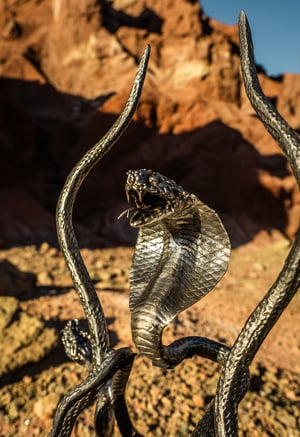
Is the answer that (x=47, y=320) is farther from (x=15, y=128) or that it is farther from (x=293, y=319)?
(x=15, y=128)

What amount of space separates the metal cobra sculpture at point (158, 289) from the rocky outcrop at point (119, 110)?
777 centimetres

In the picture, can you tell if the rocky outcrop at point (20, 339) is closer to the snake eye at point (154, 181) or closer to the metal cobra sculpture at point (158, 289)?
the metal cobra sculpture at point (158, 289)

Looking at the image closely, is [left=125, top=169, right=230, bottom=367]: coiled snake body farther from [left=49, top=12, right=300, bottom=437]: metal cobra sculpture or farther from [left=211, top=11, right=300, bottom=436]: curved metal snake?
[left=211, top=11, right=300, bottom=436]: curved metal snake

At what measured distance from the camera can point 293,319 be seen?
20.0 feet

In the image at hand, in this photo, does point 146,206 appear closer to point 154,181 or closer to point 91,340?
point 154,181

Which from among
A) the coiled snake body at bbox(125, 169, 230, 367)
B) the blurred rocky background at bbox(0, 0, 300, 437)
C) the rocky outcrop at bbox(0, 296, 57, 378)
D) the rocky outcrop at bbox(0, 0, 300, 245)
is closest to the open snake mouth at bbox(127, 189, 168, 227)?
the coiled snake body at bbox(125, 169, 230, 367)

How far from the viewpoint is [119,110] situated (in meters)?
12.3

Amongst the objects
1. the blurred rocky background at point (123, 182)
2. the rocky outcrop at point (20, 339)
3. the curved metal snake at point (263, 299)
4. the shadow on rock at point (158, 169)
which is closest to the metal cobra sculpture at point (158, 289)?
the curved metal snake at point (263, 299)

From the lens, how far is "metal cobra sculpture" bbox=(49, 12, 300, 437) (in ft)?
5.39

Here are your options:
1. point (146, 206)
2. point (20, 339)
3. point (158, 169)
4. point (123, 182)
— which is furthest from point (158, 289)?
point (158, 169)

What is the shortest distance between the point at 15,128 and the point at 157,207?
11.8 m

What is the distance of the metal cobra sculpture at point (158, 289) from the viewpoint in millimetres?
1642

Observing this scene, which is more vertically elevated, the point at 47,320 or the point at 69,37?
the point at 69,37

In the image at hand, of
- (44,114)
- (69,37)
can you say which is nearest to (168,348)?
(44,114)
